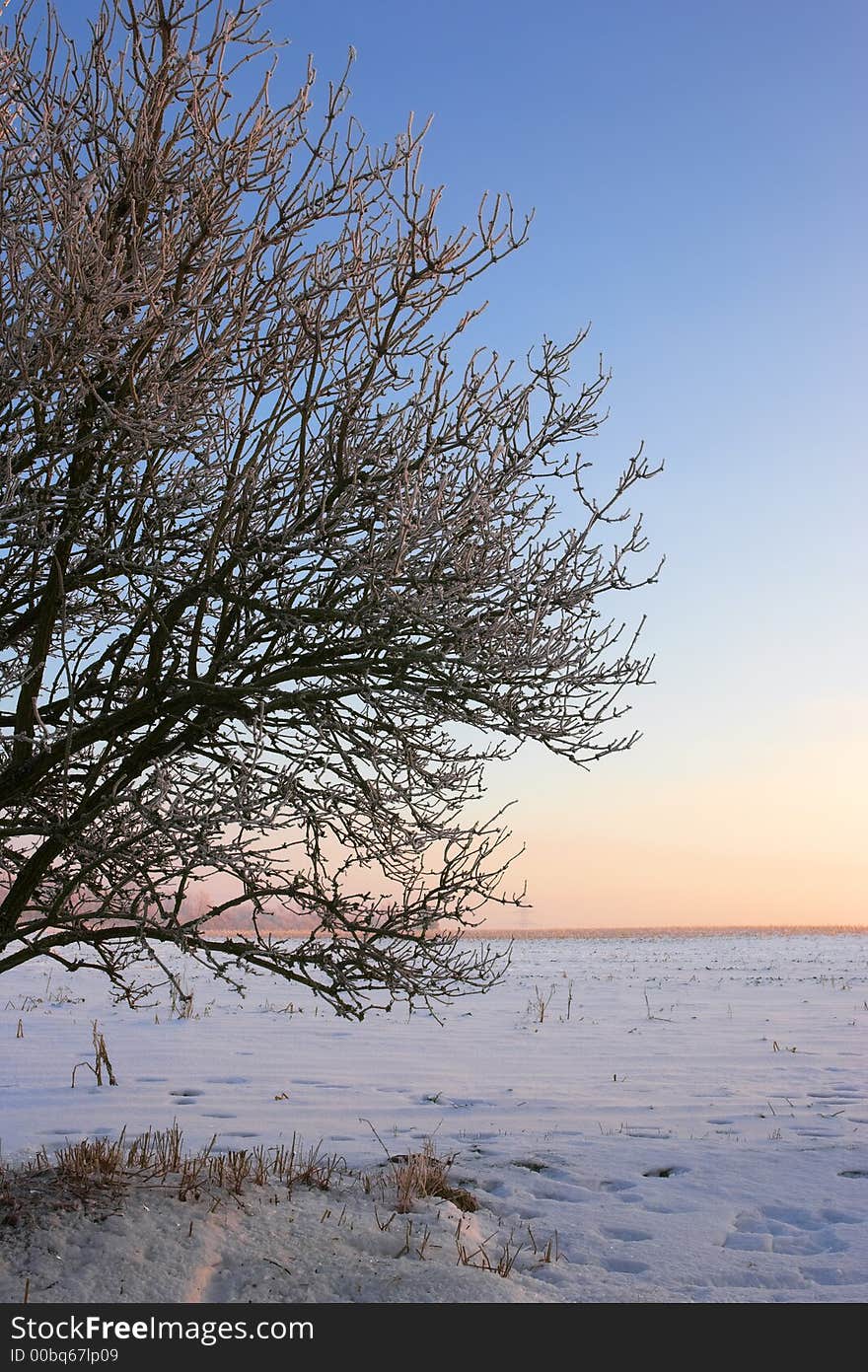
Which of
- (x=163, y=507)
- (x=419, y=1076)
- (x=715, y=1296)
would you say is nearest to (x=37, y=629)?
(x=163, y=507)

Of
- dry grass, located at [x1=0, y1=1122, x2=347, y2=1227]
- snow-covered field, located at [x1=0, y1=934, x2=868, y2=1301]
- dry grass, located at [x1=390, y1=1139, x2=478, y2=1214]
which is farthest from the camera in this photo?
dry grass, located at [x1=390, y1=1139, x2=478, y2=1214]

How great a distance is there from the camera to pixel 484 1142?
301 inches

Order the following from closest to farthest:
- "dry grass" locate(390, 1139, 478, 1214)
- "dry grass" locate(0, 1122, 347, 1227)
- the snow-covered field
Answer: the snow-covered field
"dry grass" locate(0, 1122, 347, 1227)
"dry grass" locate(390, 1139, 478, 1214)

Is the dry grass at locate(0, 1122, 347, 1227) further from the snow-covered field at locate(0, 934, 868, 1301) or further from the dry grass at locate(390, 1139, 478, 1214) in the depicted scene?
the dry grass at locate(390, 1139, 478, 1214)

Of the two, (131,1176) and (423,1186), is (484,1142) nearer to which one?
(423,1186)

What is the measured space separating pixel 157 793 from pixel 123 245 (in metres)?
2.49

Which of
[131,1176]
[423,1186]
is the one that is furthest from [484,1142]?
[131,1176]

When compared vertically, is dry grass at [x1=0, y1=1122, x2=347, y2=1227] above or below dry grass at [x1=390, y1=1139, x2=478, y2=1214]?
above

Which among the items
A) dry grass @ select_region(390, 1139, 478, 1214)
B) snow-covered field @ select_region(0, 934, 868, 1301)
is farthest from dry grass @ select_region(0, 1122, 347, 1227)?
dry grass @ select_region(390, 1139, 478, 1214)

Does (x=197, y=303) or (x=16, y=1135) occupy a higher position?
(x=197, y=303)

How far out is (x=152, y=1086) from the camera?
934 cm

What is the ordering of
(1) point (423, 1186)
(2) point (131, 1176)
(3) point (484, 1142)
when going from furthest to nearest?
1. (3) point (484, 1142)
2. (1) point (423, 1186)
3. (2) point (131, 1176)

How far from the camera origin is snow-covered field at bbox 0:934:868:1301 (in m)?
4.82

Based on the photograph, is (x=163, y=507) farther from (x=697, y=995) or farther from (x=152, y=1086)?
(x=697, y=995)
